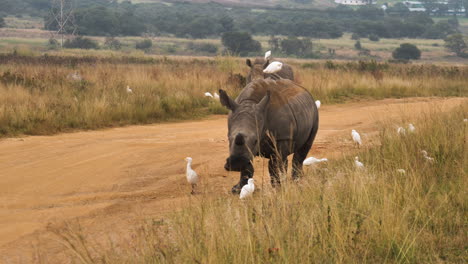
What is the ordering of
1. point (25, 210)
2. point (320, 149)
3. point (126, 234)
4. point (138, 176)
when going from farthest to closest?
point (320, 149) → point (138, 176) → point (25, 210) → point (126, 234)

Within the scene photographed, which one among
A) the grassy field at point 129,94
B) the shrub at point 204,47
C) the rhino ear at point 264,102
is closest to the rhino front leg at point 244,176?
the rhino ear at point 264,102

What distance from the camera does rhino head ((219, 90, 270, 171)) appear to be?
695cm

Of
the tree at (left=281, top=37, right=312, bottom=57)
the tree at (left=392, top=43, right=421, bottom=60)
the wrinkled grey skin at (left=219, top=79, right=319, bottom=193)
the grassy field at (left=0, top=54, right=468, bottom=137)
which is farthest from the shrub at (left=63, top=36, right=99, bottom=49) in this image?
the wrinkled grey skin at (left=219, top=79, right=319, bottom=193)

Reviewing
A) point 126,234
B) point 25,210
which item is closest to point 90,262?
point 126,234

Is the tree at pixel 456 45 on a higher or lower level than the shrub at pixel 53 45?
lower

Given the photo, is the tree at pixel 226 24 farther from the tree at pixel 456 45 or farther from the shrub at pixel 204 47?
the tree at pixel 456 45

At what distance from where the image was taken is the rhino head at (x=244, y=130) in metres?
6.95

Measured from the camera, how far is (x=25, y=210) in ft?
25.6

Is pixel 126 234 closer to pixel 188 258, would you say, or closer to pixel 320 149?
pixel 188 258

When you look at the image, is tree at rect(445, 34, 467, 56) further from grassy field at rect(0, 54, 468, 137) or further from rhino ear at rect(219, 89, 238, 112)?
rhino ear at rect(219, 89, 238, 112)

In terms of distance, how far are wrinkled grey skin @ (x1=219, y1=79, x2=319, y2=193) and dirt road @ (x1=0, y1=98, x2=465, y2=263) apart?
1.85 feet

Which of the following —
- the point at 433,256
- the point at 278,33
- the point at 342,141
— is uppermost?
the point at 433,256

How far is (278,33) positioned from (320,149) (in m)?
116

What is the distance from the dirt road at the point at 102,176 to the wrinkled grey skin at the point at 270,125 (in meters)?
0.56
